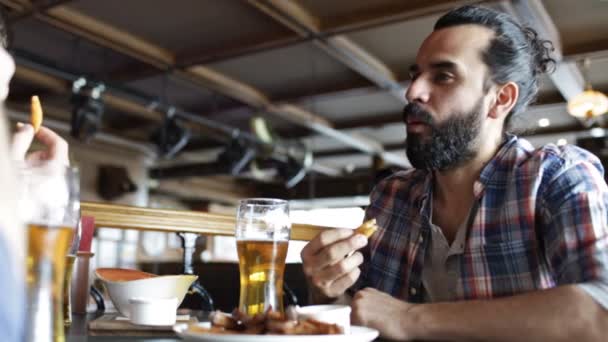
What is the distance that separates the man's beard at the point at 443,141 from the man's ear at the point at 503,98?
94 millimetres

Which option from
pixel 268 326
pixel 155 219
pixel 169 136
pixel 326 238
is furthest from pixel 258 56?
pixel 268 326

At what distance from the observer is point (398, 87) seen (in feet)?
19.4

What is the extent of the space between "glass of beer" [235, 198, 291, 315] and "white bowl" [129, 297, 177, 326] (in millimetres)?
152

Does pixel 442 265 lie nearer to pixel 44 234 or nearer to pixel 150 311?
pixel 150 311

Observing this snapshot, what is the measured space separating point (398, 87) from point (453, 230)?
444cm

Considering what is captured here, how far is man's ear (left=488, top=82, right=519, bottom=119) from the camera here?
172cm

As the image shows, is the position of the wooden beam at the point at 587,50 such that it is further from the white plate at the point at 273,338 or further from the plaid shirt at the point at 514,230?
the white plate at the point at 273,338

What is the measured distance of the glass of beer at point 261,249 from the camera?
46.2 inches

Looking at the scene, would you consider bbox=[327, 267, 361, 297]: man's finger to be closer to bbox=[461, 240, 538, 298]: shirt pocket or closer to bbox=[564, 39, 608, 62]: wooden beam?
bbox=[461, 240, 538, 298]: shirt pocket

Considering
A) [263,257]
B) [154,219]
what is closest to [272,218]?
[263,257]

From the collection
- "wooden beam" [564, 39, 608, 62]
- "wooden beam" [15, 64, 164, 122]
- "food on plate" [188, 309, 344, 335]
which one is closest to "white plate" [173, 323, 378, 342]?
"food on plate" [188, 309, 344, 335]

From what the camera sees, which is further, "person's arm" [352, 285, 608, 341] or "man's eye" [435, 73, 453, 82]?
"man's eye" [435, 73, 453, 82]

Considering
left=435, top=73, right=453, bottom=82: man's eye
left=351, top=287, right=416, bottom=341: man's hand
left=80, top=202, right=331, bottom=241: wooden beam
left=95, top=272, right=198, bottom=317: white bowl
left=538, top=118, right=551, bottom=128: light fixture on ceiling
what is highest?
left=538, top=118, right=551, bottom=128: light fixture on ceiling

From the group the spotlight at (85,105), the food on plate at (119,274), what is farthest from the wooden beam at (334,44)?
the food on plate at (119,274)
